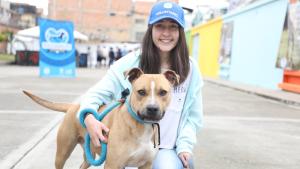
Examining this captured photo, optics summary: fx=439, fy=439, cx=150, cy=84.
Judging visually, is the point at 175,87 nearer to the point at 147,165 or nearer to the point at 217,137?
the point at 147,165

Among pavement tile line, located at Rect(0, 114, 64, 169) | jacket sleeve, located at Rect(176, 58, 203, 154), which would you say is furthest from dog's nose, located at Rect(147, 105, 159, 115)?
pavement tile line, located at Rect(0, 114, 64, 169)

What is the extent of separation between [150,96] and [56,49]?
1802cm

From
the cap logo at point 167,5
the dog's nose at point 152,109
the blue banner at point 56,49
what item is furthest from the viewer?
the blue banner at point 56,49

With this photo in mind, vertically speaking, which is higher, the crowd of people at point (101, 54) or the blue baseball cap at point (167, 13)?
the blue baseball cap at point (167, 13)

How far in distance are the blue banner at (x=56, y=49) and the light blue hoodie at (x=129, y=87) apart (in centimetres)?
1689

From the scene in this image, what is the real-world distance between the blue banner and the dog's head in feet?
57.6

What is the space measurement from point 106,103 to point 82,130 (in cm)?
32

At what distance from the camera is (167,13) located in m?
3.40

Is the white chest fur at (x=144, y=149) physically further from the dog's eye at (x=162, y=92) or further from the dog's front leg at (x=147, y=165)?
the dog's eye at (x=162, y=92)

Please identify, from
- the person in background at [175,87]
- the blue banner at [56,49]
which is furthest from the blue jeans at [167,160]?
the blue banner at [56,49]

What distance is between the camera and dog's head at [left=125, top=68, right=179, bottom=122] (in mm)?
2875

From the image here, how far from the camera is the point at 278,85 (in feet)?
56.9

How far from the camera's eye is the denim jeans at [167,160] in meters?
3.43

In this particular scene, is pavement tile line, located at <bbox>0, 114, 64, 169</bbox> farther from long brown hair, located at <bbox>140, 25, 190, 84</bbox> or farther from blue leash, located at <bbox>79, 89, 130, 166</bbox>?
long brown hair, located at <bbox>140, 25, 190, 84</bbox>
